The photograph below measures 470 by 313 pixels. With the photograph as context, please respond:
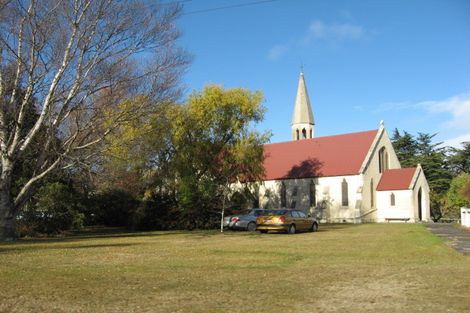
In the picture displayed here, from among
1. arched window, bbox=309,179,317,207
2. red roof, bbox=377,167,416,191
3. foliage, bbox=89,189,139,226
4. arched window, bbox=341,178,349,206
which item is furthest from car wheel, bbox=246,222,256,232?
red roof, bbox=377,167,416,191

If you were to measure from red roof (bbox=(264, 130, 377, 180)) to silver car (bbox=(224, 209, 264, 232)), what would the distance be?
18.9 meters

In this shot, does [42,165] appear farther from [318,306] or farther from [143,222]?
[318,306]

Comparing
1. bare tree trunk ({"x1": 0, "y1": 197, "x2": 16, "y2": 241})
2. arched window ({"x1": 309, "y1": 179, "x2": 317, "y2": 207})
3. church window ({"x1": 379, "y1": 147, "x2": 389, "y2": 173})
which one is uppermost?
church window ({"x1": 379, "y1": 147, "x2": 389, "y2": 173})

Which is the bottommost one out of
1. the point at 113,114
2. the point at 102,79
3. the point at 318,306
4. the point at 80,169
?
the point at 318,306

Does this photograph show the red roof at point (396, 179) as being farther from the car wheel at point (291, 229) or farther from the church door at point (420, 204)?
the car wheel at point (291, 229)

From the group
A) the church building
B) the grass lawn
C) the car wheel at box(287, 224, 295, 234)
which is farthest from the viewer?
the church building

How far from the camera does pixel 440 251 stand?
16.1 m

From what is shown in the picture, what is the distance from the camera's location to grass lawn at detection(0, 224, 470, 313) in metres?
7.75

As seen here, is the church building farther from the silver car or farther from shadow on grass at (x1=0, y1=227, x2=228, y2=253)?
shadow on grass at (x1=0, y1=227, x2=228, y2=253)

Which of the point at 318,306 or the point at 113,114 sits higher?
the point at 113,114

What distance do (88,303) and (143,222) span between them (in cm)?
2959

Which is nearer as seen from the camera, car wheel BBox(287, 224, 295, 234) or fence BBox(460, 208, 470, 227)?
car wheel BBox(287, 224, 295, 234)

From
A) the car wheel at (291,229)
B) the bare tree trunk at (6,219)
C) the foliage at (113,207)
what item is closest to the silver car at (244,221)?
the car wheel at (291,229)

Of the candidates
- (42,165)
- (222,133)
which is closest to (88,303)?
(42,165)
